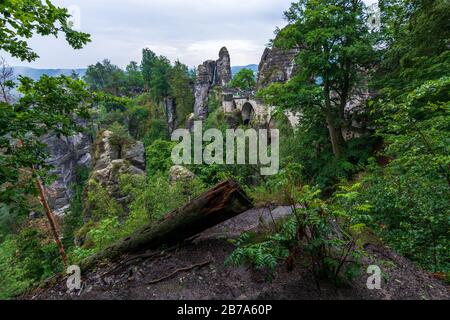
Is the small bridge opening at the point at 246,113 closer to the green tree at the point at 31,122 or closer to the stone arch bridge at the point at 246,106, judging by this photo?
the stone arch bridge at the point at 246,106

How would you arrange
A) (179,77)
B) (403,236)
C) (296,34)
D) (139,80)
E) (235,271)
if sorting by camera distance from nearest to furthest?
1. (235,271)
2. (403,236)
3. (296,34)
4. (179,77)
5. (139,80)

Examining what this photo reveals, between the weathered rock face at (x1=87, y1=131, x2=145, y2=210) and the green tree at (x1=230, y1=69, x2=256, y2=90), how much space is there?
27.2m

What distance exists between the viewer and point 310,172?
12.7m

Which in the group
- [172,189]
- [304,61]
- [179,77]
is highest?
[179,77]

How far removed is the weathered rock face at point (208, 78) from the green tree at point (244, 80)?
1.36 m

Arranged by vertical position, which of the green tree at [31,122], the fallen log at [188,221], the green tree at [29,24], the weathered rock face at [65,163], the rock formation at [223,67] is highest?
the rock formation at [223,67]

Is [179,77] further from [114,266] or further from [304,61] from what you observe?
[114,266]

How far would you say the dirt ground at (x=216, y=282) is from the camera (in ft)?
9.06

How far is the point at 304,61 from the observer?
10.3 metres

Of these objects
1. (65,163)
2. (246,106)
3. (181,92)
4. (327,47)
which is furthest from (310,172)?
(65,163)

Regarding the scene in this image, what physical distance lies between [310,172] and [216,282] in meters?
10.6

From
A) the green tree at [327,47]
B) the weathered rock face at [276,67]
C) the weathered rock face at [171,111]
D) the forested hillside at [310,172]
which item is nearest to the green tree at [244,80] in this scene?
the weathered rock face at [171,111]
